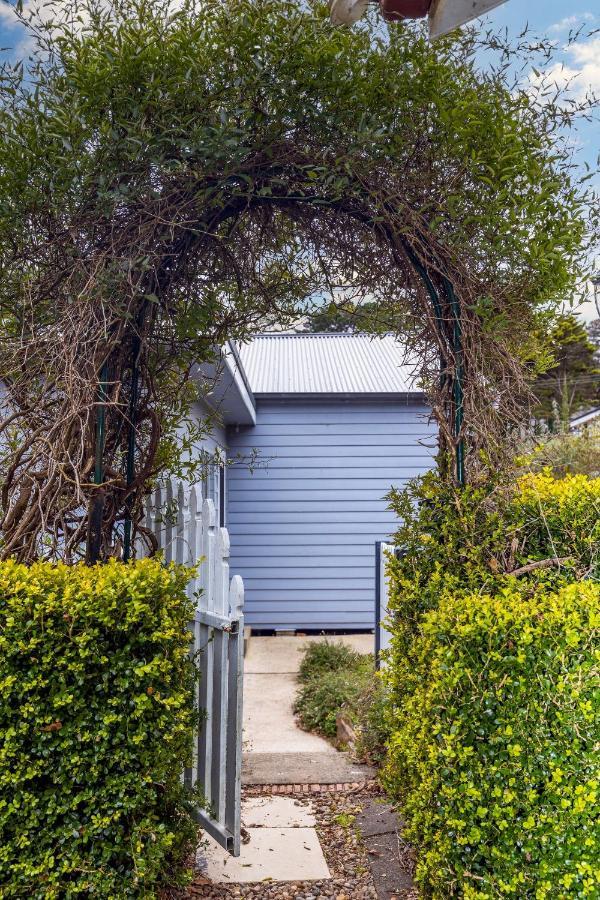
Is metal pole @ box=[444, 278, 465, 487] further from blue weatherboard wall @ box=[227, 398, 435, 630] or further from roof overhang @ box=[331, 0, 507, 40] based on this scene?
blue weatherboard wall @ box=[227, 398, 435, 630]

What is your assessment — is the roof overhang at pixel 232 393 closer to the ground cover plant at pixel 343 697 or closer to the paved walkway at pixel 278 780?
the ground cover plant at pixel 343 697

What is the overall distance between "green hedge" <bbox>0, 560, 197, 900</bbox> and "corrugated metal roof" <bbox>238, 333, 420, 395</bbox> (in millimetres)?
6581

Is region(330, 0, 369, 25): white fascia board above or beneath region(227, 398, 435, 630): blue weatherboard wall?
above

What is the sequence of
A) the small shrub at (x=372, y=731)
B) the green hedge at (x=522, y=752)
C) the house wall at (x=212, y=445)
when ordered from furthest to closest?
the house wall at (x=212, y=445)
the small shrub at (x=372, y=731)
the green hedge at (x=522, y=752)

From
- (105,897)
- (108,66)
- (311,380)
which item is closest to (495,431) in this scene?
(108,66)

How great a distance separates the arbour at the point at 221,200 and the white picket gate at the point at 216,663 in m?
0.41

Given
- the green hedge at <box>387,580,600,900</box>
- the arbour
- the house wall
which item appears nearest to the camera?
the green hedge at <box>387,580,600,900</box>

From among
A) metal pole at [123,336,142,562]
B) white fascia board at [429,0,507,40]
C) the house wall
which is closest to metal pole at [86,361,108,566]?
metal pole at [123,336,142,562]

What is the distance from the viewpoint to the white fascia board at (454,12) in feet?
6.40

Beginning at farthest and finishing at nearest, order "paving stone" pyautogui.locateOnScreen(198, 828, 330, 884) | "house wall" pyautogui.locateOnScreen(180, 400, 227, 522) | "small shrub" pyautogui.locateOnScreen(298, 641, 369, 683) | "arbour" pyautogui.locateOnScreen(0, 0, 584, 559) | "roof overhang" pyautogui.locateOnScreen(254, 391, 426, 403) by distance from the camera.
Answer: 1. "roof overhang" pyautogui.locateOnScreen(254, 391, 426, 403)
2. "house wall" pyautogui.locateOnScreen(180, 400, 227, 522)
3. "small shrub" pyautogui.locateOnScreen(298, 641, 369, 683)
4. "paving stone" pyautogui.locateOnScreen(198, 828, 330, 884)
5. "arbour" pyautogui.locateOnScreen(0, 0, 584, 559)

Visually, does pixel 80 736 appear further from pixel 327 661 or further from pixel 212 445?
pixel 212 445

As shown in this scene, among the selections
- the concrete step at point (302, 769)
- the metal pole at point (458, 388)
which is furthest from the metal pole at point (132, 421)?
the concrete step at point (302, 769)

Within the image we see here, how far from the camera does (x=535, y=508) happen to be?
2791 mm

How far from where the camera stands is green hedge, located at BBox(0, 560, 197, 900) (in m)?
2.11
